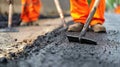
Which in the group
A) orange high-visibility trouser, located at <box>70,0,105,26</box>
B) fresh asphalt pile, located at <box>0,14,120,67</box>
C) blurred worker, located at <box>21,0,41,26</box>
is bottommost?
blurred worker, located at <box>21,0,41,26</box>

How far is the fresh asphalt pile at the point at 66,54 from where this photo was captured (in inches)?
138

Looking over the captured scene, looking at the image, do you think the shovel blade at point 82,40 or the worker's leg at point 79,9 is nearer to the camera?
the shovel blade at point 82,40

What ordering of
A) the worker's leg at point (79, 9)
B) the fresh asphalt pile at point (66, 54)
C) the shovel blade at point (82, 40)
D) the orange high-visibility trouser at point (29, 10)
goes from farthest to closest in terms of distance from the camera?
the orange high-visibility trouser at point (29, 10)
the worker's leg at point (79, 9)
the shovel blade at point (82, 40)
the fresh asphalt pile at point (66, 54)

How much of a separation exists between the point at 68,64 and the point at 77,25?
196 cm

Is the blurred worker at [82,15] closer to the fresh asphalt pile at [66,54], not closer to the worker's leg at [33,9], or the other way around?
the fresh asphalt pile at [66,54]

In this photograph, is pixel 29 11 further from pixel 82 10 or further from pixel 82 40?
pixel 82 40

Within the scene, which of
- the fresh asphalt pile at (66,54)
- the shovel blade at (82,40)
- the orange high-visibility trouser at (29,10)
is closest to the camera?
the fresh asphalt pile at (66,54)

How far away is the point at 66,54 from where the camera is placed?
3.87 m

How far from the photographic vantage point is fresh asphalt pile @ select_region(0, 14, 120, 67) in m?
3.51

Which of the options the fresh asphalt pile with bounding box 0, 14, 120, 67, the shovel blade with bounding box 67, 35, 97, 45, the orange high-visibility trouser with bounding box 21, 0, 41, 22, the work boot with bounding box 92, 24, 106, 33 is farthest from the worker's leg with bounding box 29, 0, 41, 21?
the shovel blade with bounding box 67, 35, 97, 45

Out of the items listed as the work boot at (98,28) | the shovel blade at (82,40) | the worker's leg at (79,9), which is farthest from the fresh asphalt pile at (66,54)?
the worker's leg at (79,9)

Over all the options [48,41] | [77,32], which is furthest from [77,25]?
[48,41]

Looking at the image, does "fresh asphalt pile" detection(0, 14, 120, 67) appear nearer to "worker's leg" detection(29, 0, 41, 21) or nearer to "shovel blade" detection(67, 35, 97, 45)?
"shovel blade" detection(67, 35, 97, 45)

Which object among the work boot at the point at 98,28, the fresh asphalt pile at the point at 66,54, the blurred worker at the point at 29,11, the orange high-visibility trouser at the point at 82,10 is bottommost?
the blurred worker at the point at 29,11
